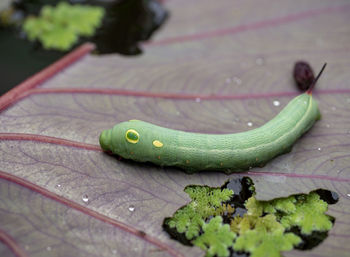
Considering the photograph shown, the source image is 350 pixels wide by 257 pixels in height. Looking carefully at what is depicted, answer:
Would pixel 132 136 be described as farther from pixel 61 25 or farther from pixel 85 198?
pixel 61 25

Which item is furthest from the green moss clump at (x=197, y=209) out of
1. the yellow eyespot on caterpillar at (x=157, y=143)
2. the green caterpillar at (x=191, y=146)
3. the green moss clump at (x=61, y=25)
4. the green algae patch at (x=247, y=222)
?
the green moss clump at (x=61, y=25)

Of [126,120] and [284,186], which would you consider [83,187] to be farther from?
[284,186]

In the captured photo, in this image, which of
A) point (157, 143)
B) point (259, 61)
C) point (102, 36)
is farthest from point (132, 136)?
point (102, 36)

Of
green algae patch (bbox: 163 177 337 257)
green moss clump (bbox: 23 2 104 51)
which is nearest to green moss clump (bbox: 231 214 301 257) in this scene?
green algae patch (bbox: 163 177 337 257)

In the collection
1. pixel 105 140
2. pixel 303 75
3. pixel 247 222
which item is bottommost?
pixel 247 222

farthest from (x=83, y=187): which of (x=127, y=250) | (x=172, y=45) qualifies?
(x=172, y=45)

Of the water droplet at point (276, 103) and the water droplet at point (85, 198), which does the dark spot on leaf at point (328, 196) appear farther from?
the water droplet at point (85, 198)

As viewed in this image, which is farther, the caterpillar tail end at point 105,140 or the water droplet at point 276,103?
the water droplet at point 276,103
